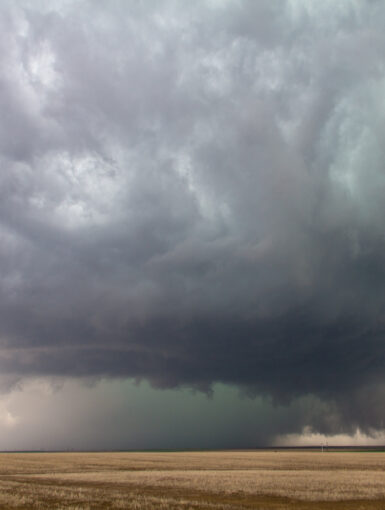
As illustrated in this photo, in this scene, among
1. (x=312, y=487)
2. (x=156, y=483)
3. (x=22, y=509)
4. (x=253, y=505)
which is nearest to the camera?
(x=22, y=509)

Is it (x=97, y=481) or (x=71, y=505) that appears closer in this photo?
(x=71, y=505)

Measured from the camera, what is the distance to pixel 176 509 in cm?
3400

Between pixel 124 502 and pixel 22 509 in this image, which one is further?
pixel 124 502

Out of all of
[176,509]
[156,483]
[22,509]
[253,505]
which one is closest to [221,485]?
[156,483]

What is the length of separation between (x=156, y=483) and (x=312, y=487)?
736 inches

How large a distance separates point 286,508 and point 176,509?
909 centimetres

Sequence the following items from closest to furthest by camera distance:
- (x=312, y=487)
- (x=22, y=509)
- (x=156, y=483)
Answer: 1. (x=22, y=509)
2. (x=312, y=487)
3. (x=156, y=483)

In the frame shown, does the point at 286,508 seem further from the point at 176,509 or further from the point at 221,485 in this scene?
the point at 221,485

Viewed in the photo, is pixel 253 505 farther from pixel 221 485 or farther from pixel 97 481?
pixel 97 481

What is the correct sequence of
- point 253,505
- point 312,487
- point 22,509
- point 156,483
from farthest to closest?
point 156,483 < point 312,487 < point 253,505 < point 22,509

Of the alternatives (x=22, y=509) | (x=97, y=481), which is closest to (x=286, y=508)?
(x=22, y=509)

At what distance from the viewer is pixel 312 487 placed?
167 feet

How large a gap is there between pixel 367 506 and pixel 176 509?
54.8 feet

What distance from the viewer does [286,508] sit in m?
36.0
